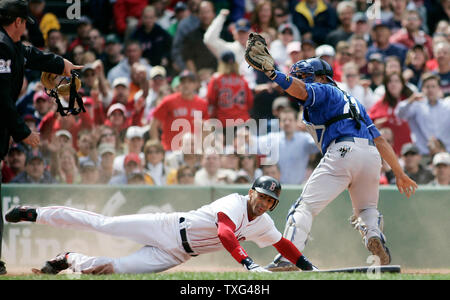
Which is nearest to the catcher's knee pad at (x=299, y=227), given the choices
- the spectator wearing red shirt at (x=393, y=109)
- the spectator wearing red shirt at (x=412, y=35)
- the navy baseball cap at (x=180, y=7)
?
the spectator wearing red shirt at (x=393, y=109)

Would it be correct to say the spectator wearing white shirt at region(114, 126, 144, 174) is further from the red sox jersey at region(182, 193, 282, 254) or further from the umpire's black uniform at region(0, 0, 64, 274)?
the red sox jersey at region(182, 193, 282, 254)

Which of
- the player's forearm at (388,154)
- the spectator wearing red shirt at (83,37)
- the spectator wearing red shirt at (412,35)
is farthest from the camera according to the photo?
the spectator wearing red shirt at (83,37)

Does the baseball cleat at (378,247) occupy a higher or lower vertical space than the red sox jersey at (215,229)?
lower

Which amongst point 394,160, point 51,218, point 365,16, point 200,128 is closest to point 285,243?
point 394,160

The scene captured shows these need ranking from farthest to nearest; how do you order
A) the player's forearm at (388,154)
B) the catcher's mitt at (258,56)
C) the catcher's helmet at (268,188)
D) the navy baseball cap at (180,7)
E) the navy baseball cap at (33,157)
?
the navy baseball cap at (180,7)
the navy baseball cap at (33,157)
the player's forearm at (388,154)
the catcher's mitt at (258,56)
the catcher's helmet at (268,188)

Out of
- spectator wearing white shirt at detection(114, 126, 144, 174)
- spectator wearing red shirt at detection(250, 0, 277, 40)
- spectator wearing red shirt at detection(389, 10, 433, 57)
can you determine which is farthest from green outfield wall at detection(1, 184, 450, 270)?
spectator wearing red shirt at detection(389, 10, 433, 57)

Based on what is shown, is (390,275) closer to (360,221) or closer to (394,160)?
(360,221)

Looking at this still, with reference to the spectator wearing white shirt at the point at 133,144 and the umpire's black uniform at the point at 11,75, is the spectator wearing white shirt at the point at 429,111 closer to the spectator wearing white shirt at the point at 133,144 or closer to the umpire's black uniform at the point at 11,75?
the spectator wearing white shirt at the point at 133,144
